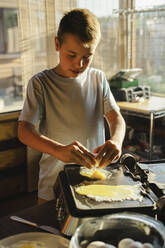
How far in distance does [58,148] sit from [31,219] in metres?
0.27

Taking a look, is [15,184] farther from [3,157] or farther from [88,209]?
[88,209]

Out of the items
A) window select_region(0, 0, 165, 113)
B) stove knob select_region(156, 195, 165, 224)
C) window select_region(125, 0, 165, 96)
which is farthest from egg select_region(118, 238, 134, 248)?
window select_region(125, 0, 165, 96)

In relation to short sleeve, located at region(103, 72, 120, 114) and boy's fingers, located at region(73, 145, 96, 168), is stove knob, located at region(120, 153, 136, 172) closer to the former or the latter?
boy's fingers, located at region(73, 145, 96, 168)

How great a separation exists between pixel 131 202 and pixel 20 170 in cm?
189

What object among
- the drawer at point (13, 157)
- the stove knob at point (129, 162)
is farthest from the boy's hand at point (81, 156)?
the drawer at point (13, 157)

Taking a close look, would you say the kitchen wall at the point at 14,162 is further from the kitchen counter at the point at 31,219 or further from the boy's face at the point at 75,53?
the kitchen counter at the point at 31,219

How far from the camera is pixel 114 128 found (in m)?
1.38

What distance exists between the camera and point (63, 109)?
4.45 ft

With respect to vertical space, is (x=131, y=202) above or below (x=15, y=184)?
above

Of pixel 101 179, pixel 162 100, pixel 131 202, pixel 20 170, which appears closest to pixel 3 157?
pixel 20 170

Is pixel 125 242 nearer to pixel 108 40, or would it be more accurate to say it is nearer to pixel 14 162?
pixel 14 162

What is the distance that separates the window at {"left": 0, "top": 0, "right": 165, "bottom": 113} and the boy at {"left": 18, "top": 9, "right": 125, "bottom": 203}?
1.05 metres

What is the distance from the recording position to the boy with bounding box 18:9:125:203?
1161mm

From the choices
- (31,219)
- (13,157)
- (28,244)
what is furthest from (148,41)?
(28,244)
